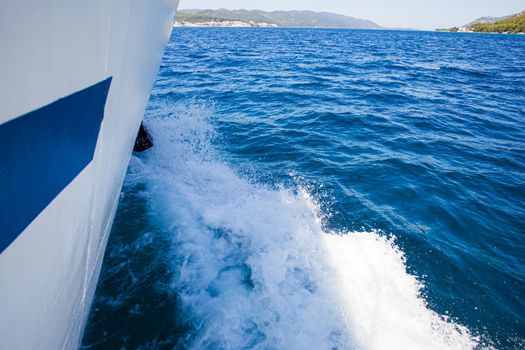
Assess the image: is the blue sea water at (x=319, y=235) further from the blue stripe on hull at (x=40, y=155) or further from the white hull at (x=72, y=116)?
the blue stripe on hull at (x=40, y=155)

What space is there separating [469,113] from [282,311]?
12.0m

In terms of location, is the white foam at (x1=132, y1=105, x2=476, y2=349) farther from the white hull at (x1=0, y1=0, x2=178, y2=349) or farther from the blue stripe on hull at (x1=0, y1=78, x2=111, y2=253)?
the blue stripe on hull at (x1=0, y1=78, x2=111, y2=253)

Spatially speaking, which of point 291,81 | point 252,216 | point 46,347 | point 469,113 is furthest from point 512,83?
point 46,347

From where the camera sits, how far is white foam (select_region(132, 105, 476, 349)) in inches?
144

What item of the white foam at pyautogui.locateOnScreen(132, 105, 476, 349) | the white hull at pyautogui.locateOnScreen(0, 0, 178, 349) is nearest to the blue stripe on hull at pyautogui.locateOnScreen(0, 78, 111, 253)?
the white hull at pyautogui.locateOnScreen(0, 0, 178, 349)

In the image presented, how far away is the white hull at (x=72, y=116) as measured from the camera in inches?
34.1

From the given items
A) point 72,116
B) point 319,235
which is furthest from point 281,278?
point 72,116

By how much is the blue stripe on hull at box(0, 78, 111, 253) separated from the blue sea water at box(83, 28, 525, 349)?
311 cm

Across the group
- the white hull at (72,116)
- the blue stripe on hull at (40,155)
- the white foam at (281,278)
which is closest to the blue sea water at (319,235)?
the white foam at (281,278)

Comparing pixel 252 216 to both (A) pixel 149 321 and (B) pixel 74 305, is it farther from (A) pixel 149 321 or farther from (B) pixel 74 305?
(B) pixel 74 305

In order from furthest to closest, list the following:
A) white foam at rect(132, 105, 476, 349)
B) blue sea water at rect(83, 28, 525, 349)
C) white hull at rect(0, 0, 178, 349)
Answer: blue sea water at rect(83, 28, 525, 349) → white foam at rect(132, 105, 476, 349) → white hull at rect(0, 0, 178, 349)

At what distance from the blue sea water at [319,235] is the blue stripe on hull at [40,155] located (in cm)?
311

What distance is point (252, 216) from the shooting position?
18.4ft

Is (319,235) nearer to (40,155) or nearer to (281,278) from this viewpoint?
(281,278)
